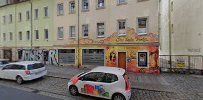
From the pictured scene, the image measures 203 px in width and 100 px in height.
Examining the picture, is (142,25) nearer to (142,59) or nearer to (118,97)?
(142,59)

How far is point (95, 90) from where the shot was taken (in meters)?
12.6

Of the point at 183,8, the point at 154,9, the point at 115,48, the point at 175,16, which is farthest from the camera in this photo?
the point at 175,16

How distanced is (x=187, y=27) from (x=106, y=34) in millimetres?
9065

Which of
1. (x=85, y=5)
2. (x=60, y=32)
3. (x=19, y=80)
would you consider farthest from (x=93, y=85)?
(x=60, y=32)

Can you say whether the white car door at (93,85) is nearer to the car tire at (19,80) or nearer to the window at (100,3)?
the car tire at (19,80)

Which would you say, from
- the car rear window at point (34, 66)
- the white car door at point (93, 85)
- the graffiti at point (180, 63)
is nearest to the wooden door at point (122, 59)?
the graffiti at point (180, 63)

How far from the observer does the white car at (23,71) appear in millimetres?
17922

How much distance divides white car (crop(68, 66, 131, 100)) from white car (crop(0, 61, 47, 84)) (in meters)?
5.87

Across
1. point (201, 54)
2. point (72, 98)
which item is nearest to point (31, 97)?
point (72, 98)

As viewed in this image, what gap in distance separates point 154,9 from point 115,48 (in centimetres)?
569

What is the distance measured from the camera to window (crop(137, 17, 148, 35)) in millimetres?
21797

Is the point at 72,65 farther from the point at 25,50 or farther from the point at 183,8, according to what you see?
the point at 183,8

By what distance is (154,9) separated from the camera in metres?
21.1

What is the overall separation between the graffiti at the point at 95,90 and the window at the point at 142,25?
35.7ft
